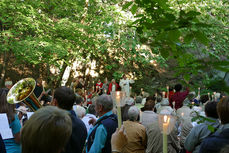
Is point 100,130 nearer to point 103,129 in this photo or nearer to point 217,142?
point 103,129

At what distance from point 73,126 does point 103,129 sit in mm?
428

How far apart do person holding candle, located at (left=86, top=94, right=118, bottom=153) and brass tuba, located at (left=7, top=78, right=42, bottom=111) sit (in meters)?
0.89

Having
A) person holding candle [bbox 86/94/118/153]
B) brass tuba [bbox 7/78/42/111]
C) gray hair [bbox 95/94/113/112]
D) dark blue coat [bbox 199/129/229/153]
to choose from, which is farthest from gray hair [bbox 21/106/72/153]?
brass tuba [bbox 7/78/42/111]

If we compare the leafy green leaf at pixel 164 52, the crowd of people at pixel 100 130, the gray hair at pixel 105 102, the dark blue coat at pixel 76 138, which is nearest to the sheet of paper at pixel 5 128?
the crowd of people at pixel 100 130

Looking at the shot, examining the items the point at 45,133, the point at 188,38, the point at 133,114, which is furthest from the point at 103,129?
the point at 188,38

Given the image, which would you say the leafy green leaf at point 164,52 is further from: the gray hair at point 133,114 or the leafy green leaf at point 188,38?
the gray hair at point 133,114

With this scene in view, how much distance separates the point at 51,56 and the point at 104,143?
11297 millimetres

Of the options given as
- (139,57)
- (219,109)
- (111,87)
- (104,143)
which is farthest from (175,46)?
(111,87)

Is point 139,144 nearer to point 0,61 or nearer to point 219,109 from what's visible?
point 219,109

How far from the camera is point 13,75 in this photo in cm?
2083

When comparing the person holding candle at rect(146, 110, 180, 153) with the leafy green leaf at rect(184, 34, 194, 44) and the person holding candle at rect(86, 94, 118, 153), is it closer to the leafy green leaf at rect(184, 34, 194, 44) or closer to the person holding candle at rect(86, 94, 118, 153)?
the person holding candle at rect(86, 94, 118, 153)

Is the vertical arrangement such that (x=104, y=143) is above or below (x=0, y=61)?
below

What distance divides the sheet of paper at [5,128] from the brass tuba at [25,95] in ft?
1.55

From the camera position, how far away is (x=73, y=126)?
3.06 metres
